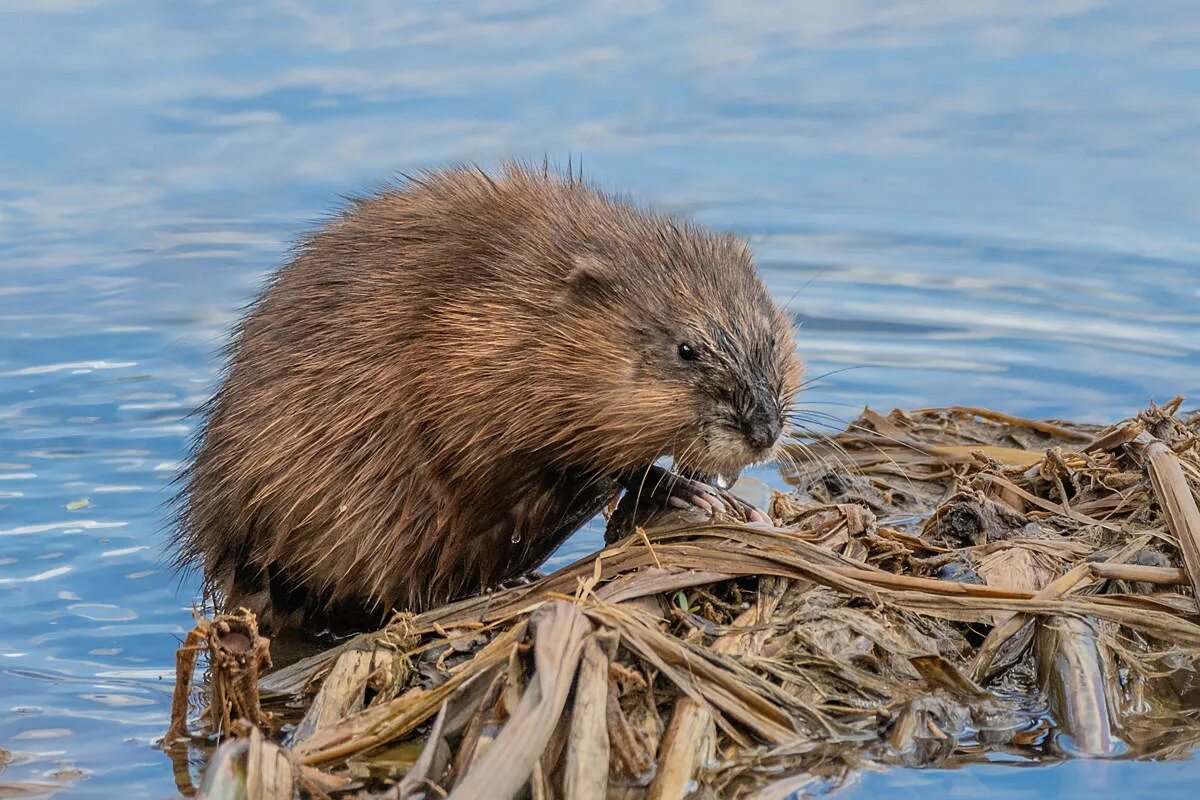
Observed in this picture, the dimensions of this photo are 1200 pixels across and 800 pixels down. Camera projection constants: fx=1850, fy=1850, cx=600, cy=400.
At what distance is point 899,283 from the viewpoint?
10.9 metres

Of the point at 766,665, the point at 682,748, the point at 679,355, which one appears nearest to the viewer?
the point at 682,748

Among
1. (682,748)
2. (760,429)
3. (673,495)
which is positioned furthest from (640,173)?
(682,748)

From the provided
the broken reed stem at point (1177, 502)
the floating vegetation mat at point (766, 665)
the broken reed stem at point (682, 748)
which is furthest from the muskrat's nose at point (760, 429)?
the broken reed stem at point (1177, 502)

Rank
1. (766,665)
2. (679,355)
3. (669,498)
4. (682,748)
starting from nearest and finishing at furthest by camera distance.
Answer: (682,748) < (766,665) < (679,355) < (669,498)

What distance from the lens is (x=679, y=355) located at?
5.97 m

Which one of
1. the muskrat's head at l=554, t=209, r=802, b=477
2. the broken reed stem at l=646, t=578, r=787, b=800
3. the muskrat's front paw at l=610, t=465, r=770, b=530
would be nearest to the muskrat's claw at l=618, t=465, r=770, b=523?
the muskrat's front paw at l=610, t=465, r=770, b=530

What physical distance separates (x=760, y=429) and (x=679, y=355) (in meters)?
0.37

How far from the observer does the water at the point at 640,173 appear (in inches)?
373

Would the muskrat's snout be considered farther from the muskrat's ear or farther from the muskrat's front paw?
the muskrat's ear

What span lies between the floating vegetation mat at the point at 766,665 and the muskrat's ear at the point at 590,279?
791 millimetres

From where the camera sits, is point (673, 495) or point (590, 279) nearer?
point (590, 279)

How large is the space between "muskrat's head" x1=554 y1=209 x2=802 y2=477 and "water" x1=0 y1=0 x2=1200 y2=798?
193 cm

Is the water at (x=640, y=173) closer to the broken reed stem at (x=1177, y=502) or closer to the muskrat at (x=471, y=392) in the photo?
the muskrat at (x=471, y=392)

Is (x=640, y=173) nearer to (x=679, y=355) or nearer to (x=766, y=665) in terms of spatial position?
(x=679, y=355)
